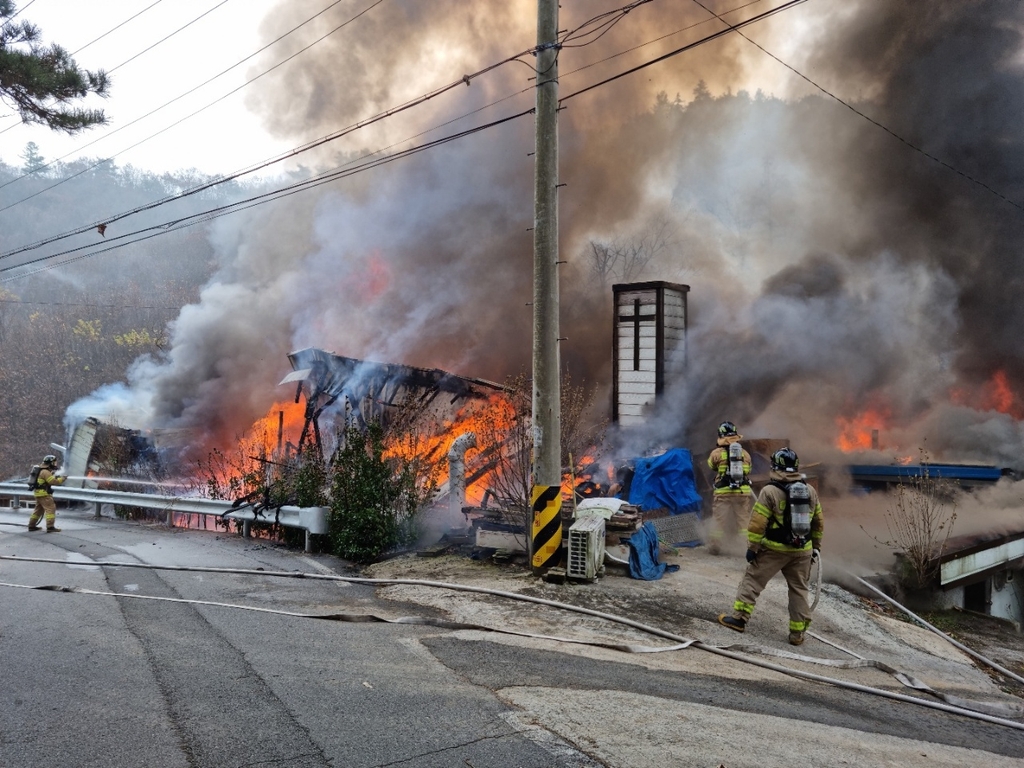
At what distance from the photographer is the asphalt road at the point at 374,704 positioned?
329cm

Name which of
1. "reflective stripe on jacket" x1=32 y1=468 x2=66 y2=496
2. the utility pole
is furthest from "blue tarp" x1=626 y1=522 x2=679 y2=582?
"reflective stripe on jacket" x1=32 y1=468 x2=66 y2=496

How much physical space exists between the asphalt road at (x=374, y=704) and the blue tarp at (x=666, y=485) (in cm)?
489

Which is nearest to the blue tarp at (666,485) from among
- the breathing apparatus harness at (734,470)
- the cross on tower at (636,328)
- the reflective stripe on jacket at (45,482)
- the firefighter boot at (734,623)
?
the breathing apparatus harness at (734,470)

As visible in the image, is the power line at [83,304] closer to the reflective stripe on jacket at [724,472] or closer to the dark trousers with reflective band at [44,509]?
the dark trousers with reflective band at [44,509]

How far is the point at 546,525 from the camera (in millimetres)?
7152

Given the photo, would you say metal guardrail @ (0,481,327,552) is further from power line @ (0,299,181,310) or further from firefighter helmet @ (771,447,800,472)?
power line @ (0,299,181,310)

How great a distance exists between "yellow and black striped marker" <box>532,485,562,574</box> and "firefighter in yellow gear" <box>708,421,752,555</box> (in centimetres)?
307

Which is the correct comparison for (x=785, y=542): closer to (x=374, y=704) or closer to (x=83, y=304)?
(x=374, y=704)

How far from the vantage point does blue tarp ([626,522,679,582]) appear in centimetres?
748

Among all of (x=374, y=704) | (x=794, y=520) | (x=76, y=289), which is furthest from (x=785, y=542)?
(x=76, y=289)

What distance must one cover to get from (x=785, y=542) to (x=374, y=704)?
146 inches

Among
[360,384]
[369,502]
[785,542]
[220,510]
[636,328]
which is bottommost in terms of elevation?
[220,510]

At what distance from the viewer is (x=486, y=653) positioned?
16.1ft

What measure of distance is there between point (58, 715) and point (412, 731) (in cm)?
179
